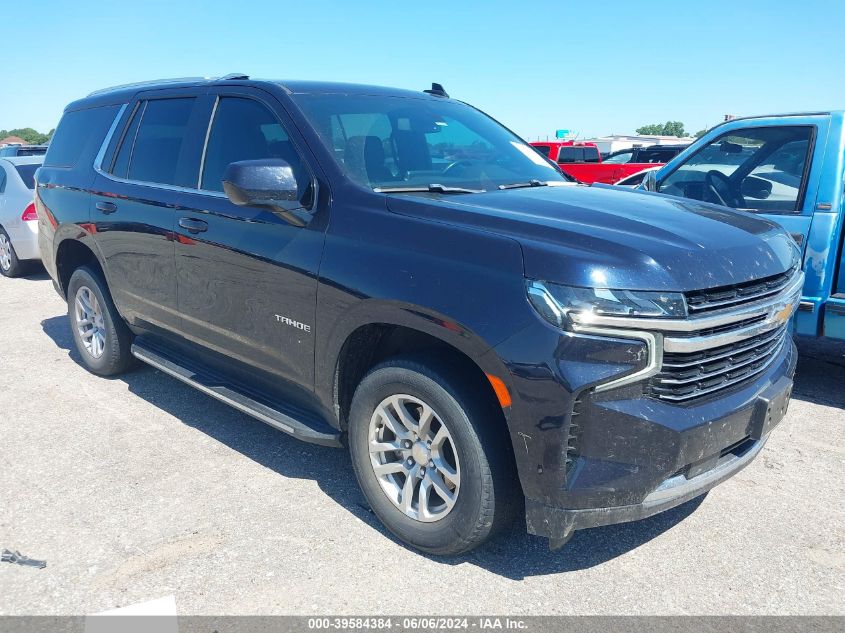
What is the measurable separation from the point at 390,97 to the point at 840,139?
3208 mm

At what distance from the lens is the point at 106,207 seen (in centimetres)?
479

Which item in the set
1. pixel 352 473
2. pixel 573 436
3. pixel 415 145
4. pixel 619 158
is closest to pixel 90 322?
pixel 352 473

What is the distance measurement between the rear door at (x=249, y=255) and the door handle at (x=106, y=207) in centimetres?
95

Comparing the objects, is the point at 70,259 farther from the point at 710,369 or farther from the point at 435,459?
the point at 710,369

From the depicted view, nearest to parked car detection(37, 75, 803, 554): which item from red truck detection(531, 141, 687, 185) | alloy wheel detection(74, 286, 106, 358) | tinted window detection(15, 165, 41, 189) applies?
alloy wheel detection(74, 286, 106, 358)

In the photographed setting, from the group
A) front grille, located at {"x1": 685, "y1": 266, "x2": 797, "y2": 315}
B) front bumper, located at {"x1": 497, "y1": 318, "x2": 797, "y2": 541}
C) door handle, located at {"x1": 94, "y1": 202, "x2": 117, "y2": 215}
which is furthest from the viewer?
door handle, located at {"x1": 94, "y1": 202, "x2": 117, "y2": 215}

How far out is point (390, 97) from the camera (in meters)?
4.11

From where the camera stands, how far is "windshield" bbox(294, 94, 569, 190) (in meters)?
3.47

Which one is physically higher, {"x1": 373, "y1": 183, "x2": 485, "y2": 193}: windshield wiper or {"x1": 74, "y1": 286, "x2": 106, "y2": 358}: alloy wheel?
{"x1": 373, "y1": 183, "x2": 485, "y2": 193}: windshield wiper

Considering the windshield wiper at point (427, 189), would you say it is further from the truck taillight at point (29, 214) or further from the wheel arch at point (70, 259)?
the truck taillight at point (29, 214)

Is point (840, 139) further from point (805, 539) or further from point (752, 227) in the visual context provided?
point (805, 539)

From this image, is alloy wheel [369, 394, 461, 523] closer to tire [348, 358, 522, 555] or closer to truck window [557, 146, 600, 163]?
tire [348, 358, 522, 555]

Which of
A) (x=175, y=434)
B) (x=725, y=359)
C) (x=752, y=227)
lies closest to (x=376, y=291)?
(x=725, y=359)

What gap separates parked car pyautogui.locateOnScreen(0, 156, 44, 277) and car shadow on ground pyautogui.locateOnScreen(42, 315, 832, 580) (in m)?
4.40
